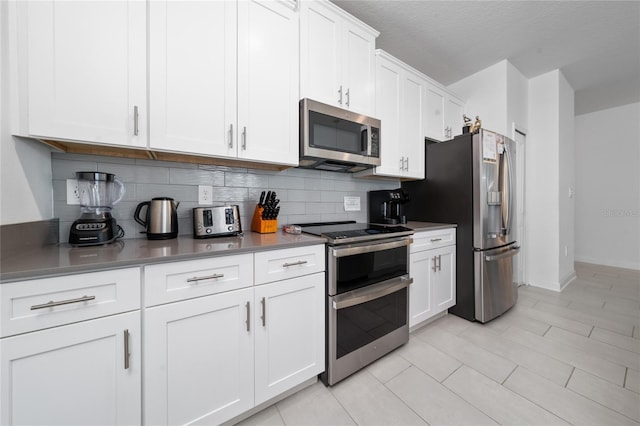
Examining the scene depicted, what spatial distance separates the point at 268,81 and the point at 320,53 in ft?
1.66


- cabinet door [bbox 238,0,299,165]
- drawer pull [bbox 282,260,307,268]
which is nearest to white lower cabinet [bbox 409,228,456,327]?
drawer pull [bbox 282,260,307,268]

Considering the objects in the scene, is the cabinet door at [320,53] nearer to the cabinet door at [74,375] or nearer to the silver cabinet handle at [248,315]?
the silver cabinet handle at [248,315]

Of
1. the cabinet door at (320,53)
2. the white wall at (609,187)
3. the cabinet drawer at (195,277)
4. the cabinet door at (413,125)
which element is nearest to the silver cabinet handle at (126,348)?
the cabinet drawer at (195,277)

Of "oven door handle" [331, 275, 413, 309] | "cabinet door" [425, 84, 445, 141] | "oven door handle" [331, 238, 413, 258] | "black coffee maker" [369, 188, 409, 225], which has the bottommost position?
"oven door handle" [331, 275, 413, 309]

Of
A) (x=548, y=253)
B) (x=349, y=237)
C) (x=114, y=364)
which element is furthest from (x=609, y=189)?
(x=114, y=364)

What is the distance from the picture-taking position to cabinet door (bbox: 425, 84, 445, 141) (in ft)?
8.23

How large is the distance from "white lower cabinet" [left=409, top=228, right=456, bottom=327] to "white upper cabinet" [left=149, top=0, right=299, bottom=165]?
1317mm

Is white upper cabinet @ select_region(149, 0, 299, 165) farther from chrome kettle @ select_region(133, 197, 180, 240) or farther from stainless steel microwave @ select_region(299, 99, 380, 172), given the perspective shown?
chrome kettle @ select_region(133, 197, 180, 240)

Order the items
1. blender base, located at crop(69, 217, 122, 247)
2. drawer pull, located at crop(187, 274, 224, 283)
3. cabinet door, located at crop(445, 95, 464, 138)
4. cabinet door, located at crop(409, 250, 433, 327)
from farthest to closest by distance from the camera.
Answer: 1. cabinet door, located at crop(445, 95, 464, 138)
2. cabinet door, located at crop(409, 250, 433, 327)
3. blender base, located at crop(69, 217, 122, 247)
4. drawer pull, located at crop(187, 274, 224, 283)

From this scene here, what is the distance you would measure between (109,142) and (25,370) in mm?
909

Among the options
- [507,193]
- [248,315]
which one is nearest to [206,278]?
[248,315]

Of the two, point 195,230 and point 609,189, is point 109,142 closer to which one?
point 195,230

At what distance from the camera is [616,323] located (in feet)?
7.11

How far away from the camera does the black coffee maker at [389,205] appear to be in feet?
7.43
